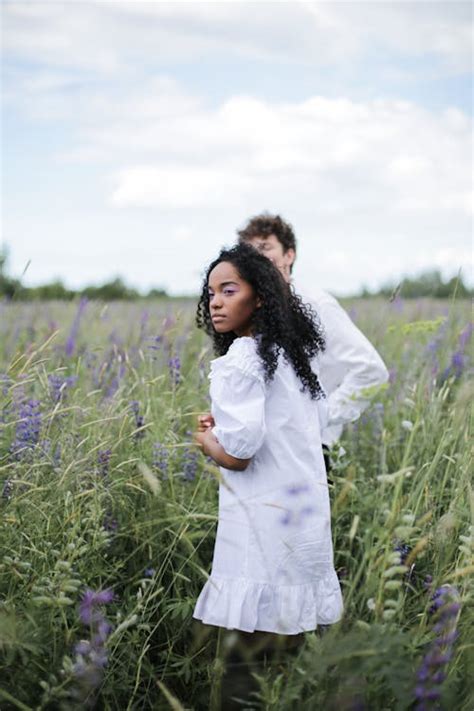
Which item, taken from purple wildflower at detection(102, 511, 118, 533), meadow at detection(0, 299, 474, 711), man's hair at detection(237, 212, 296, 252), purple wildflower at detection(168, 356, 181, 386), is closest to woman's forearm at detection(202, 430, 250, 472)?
meadow at detection(0, 299, 474, 711)

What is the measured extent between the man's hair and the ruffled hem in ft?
6.29

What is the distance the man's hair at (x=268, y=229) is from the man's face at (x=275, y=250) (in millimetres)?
23

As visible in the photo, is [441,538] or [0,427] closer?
[441,538]

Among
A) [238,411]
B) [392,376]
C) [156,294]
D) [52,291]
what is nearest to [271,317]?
[238,411]

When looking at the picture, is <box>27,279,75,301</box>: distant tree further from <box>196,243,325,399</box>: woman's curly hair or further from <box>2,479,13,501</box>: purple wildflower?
<box>196,243,325,399</box>: woman's curly hair

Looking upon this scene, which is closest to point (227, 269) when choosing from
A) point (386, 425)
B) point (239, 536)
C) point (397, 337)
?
point (239, 536)

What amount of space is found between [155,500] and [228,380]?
103cm

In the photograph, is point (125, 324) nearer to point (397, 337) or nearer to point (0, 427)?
point (397, 337)

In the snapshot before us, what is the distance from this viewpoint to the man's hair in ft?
13.0

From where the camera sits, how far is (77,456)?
9.62 feet

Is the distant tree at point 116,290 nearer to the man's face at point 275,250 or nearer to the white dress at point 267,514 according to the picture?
the man's face at point 275,250

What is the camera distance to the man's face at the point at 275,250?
385 centimetres

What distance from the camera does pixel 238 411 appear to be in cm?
240

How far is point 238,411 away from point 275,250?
1641 millimetres
